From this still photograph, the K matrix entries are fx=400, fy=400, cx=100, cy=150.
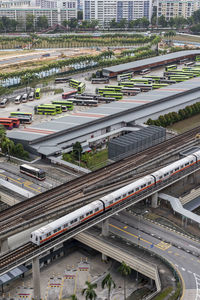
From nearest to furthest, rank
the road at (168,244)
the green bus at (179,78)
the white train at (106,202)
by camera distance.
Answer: the road at (168,244) < the white train at (106,202) < the green bus at (179,78)

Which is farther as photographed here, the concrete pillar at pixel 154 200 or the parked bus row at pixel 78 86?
the parked bus row at pixel 78 86

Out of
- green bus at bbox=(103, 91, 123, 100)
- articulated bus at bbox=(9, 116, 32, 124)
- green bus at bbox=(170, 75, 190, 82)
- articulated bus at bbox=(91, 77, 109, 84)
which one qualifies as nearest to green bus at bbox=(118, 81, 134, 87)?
articulated bus at bbox=(91, 77, 109, 84)

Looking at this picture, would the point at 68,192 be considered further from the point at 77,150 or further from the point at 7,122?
the point at 7,122

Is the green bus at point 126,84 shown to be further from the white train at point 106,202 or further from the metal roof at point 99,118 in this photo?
the white train at point 106,202

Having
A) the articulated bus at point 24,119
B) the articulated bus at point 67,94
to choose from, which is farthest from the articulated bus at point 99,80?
the articulated bus at point 24,119

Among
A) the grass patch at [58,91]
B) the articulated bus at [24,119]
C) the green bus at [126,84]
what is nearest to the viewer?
the articulated bus at [24,119]

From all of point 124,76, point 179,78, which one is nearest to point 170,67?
point 179,78

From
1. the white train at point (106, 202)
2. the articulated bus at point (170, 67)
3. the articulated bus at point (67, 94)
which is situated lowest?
the white train at point (106, 202)
